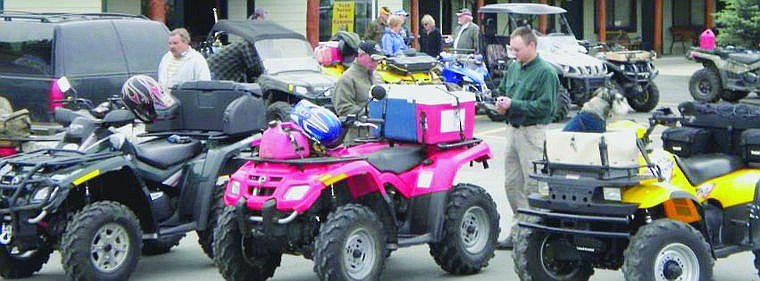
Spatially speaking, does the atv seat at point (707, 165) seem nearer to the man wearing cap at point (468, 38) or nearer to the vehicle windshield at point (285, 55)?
the vehicle windshield at point (285, 55)

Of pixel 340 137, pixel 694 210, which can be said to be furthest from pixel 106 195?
pixel 694 210

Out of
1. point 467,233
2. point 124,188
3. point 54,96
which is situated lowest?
point 467,233

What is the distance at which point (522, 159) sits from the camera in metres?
10.6

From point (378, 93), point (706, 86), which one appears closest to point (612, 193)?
point (378, 93)

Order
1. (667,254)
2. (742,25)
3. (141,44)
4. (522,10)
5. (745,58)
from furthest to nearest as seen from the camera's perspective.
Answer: (742,25)
(522,10)
(745,58)
(141,44)
(667,254)

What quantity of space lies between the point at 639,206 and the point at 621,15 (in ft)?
124

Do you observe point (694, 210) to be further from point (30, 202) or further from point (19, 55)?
point (19, 55)

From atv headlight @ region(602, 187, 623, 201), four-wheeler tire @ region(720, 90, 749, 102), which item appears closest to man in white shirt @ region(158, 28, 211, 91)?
atv headlight @ region(602, 187, 623, 201)

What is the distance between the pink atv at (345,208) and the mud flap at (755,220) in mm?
2034

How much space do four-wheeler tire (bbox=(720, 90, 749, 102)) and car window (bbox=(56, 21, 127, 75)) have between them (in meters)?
13.7

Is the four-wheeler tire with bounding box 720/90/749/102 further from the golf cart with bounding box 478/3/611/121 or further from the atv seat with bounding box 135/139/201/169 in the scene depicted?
the atv seat with bounding box 135/139/201/169

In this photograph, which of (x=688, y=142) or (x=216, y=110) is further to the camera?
(x=216, y=110)

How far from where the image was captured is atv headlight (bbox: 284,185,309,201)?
28.3 feet

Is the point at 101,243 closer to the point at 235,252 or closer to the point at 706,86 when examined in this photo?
the point at 235,252
